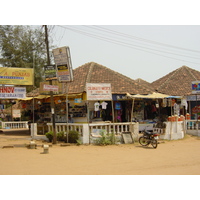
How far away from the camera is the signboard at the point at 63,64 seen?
480 inches

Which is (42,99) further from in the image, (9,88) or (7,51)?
(7,51)

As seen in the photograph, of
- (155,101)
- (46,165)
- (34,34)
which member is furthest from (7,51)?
(46,165)

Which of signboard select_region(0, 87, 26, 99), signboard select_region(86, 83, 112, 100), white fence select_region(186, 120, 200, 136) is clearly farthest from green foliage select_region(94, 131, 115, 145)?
signboard select_region(0, 87, 26, 99)

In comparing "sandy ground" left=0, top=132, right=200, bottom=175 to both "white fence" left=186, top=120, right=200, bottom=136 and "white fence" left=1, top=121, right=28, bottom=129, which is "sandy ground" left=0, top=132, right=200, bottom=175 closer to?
"white fence" left=186, top=120, right=200, bottom=136

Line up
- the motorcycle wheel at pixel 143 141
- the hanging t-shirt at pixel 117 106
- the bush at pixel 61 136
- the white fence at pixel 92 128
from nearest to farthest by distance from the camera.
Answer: the motorcycle wheel at pixel 143 141 < the white fence at pixel 92 128 < the bush at pixel 61 136 < the hanging t-shirt at pixel 117 106

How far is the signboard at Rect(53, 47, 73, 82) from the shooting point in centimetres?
1218

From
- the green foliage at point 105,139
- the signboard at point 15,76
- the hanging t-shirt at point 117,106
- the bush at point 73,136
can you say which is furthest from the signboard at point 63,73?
the signboard at point 15,76

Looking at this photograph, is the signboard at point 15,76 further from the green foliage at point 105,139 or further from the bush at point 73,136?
the green foliage at point 105,139

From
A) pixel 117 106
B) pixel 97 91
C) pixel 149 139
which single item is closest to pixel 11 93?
pixel 97 91

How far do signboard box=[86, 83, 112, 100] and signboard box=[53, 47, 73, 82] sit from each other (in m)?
1.05

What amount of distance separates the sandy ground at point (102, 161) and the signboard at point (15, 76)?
6419mm

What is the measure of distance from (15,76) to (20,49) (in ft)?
48.3

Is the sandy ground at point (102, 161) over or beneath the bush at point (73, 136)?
beneath

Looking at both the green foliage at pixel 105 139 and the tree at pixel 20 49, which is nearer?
the green foliage at pixel 105 139
